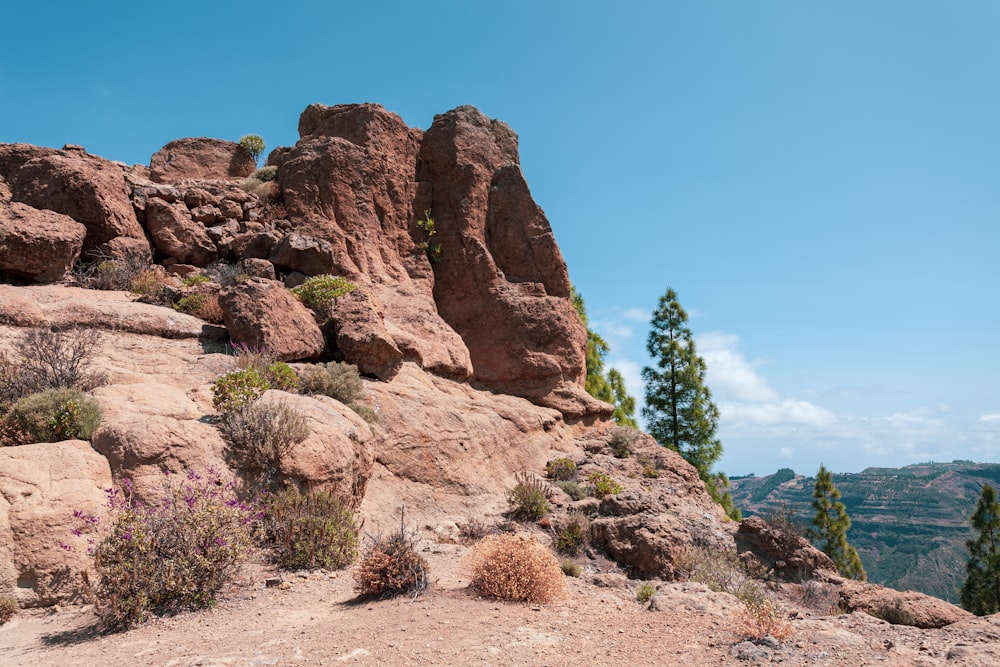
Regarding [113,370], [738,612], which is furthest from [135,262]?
[738,612]

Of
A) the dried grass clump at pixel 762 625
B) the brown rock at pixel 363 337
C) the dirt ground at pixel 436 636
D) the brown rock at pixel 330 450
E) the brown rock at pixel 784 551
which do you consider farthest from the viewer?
the brown rock at pixel 784 551

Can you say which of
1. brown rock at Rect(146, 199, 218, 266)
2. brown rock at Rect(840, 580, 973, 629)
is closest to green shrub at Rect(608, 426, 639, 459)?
brown rock at Rect(840, 580, 973, 629)

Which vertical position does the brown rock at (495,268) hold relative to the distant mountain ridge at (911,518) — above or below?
above

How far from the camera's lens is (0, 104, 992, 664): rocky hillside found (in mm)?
7547

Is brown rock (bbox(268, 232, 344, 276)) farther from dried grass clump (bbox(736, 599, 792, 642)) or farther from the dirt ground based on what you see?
dried grass clump (bbox(736, 599, 792, 642))

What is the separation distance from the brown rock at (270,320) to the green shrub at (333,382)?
2.32ft

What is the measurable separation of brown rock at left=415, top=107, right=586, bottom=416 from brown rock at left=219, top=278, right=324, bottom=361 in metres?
6.18

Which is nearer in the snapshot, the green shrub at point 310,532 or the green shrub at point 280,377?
the green shrub at point 310,532

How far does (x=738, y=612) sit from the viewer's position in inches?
257

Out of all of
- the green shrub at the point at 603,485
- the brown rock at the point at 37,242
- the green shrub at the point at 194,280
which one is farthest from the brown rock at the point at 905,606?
the brown rock at the point at 37,242

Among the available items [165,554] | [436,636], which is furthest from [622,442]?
[165,554]

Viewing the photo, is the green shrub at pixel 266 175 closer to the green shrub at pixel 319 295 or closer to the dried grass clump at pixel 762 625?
the green shrub at pixel 319 295

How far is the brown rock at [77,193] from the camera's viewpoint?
43.2ft

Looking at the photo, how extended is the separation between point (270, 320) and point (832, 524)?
28.2 metres
